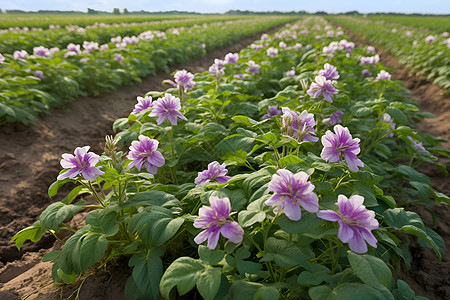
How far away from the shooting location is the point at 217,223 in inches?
54.9

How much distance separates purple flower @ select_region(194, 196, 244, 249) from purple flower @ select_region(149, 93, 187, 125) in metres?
Answer: 1.10

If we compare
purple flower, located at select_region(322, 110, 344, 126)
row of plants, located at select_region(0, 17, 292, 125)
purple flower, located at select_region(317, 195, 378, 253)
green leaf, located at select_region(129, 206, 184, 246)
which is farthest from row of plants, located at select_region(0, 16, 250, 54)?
purple flower, located at select_region(317, 195, 378, 253)

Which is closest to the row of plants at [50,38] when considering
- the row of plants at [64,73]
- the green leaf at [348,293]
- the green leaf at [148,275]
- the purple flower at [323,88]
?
the row of plants at [64,73]

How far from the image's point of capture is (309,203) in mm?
1306

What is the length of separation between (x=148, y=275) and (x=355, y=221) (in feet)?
3.63

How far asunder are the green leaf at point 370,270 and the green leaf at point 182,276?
0.68m

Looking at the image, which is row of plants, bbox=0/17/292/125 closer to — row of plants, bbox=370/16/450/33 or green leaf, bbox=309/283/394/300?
green leaf, bbox=309/283/394/300

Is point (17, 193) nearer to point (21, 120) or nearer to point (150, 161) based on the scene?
point (21, 120)

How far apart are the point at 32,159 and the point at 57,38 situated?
9.28m

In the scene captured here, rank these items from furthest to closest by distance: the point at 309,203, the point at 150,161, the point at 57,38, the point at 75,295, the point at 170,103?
the point at 57,38, the point at 170,103, the point at 150,161, the point at 75,295, the point at 309,203

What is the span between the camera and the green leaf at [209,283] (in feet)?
4.08

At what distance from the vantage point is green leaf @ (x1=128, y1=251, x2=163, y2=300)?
155 cm

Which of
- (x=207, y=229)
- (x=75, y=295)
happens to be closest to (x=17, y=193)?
(x=75, y=295)

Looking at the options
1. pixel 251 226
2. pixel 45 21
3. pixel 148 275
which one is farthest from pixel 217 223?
pixel 45 21
